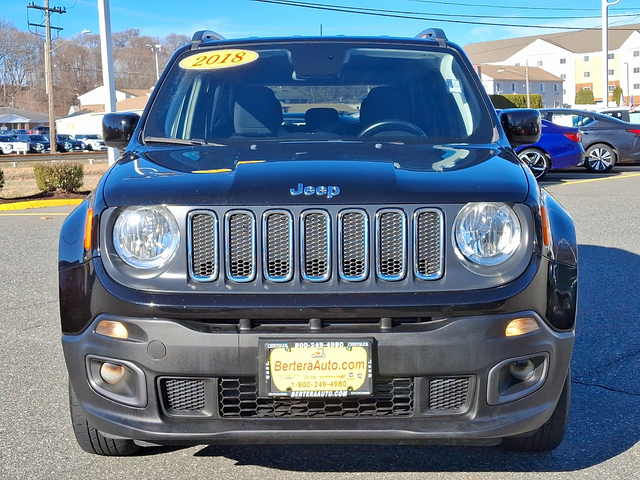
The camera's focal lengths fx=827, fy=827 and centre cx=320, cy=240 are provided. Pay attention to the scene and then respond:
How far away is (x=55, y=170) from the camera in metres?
17.0

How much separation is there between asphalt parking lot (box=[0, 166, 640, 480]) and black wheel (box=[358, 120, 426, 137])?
59.6 inches

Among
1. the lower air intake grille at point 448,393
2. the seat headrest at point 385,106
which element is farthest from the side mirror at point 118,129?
the lower air intake grille at point 448,393

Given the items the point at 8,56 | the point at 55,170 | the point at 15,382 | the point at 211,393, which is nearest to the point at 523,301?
the point at 211,393

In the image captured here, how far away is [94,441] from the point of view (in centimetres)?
332

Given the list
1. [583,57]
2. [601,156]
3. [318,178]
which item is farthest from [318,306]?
[583,57]

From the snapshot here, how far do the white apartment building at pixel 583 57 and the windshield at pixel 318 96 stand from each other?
115260 millimetres

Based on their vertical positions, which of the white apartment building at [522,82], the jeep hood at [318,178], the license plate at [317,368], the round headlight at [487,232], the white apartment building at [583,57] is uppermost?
the white apartment building at [583,57]

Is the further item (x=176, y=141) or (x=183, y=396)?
(x=176, y=141)

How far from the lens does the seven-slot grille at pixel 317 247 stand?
2799 mm

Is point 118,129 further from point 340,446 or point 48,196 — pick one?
point 48,196

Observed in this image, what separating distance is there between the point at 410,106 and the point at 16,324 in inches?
132

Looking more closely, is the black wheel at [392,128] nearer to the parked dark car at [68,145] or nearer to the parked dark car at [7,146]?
the parked dark car at [68,145]

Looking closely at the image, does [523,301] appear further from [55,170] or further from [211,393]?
[55,170]

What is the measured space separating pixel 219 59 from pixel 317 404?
2.26 meters
